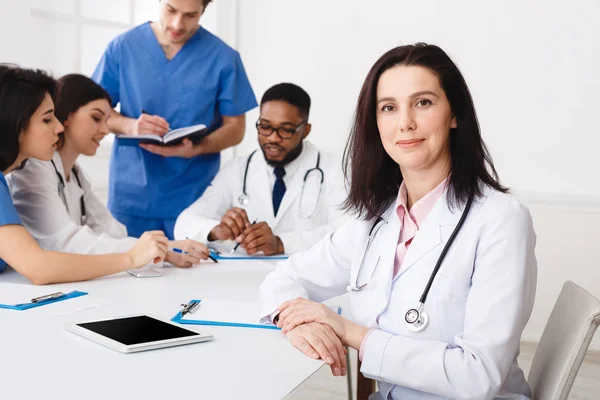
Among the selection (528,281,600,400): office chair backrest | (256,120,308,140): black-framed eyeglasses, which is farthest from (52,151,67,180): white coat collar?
(528,281,600,400): office chair backrest

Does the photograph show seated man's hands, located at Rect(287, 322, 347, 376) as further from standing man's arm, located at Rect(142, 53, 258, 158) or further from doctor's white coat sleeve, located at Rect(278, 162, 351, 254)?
standing man's arm, located at Rect(142, 53, 258, 158)

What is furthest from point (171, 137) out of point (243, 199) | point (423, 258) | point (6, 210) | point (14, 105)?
point (423, 258)

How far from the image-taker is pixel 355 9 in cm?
373

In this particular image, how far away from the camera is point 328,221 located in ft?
8.35

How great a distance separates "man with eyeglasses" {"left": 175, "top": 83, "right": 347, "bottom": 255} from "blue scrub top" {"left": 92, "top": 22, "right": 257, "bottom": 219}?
10.6 inches

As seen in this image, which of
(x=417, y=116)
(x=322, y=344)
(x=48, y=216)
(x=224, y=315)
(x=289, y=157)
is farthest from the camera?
(x=289, y=157)

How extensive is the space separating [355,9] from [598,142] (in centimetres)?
145

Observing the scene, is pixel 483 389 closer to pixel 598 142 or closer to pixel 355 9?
pixel 598 142

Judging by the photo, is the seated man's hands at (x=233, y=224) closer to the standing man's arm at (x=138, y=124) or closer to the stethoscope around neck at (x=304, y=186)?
the stethoscope around neck at (x=304, y=186)

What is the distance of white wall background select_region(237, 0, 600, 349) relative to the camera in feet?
10.8

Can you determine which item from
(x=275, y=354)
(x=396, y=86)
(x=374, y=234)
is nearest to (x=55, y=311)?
(x=275, y=354)

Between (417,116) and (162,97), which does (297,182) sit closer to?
(162,97)

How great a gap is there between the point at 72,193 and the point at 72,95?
342 mm

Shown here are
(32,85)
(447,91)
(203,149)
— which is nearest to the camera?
(447,91)
